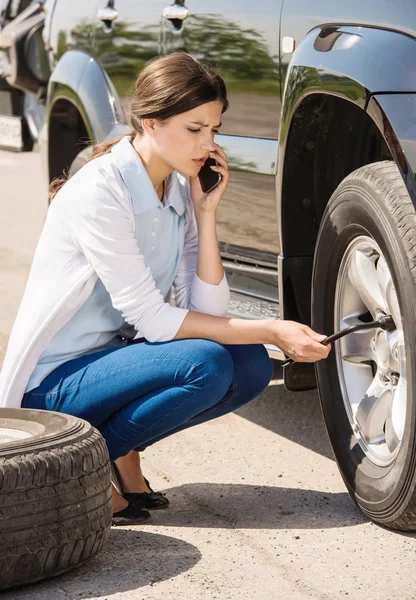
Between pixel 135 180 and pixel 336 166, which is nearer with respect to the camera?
pixel 135 180

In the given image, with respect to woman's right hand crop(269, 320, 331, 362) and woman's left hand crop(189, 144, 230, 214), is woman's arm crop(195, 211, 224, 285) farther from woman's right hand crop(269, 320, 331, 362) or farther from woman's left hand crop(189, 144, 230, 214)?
woman's right hand crop(269, 320, 331, 362)

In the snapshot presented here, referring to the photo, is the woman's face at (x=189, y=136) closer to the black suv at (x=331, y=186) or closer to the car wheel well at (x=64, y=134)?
the black suv at (x=331, y=186)

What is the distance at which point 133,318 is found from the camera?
313cm

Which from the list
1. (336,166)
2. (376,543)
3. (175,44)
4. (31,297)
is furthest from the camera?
(175,44)

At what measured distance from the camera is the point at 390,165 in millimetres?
2980

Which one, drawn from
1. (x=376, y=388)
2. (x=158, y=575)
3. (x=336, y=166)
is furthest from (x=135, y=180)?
(x=158, y=575)

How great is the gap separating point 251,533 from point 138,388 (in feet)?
1.66

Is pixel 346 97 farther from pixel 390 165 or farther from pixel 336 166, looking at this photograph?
pixel 336 166

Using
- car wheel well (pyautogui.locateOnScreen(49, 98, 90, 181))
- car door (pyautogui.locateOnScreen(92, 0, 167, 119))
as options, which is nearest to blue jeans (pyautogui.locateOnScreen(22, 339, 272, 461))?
car door (pyautogui.locateOnScreen(92, 0, 167, 119))

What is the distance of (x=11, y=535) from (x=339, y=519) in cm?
104

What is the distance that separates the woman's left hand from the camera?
3303 mm

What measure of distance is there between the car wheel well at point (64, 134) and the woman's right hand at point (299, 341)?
2.39m

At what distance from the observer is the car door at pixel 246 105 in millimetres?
3684

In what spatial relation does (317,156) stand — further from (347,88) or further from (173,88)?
(173,88)
